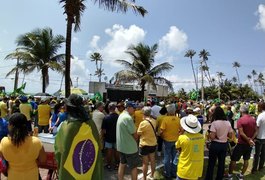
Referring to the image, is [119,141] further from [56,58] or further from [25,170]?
[56,58]

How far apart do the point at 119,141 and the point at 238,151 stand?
3270mm

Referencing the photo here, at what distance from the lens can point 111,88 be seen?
29531 millimetres

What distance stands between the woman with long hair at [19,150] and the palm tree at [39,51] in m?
21.8

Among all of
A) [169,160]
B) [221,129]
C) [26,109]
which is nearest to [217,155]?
[221,129]

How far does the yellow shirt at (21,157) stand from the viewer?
3637 millimetres

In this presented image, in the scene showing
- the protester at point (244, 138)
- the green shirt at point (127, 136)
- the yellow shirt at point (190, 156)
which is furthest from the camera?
the protester at point (244, 138)

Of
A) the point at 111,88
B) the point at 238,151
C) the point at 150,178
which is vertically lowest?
the point at 150,178

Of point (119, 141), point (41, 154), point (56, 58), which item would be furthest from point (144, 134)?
point (56, 58)

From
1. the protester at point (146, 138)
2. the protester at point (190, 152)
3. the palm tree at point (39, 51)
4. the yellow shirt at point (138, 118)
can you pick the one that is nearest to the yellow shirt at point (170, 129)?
the protester at point (146, 138)

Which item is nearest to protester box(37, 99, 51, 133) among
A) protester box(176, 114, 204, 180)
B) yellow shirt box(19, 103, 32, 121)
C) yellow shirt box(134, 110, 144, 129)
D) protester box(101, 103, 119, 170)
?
A: yellow shirt box(19, 103, 32, 121)

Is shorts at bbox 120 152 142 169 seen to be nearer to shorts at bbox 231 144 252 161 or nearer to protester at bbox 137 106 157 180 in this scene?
protester at bbox 137 106 157 180

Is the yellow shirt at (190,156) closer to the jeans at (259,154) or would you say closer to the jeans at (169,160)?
the jeans at (169,160)

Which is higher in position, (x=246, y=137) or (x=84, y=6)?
(x=84, y=6)

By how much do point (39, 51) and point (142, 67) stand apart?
9.15 meters
